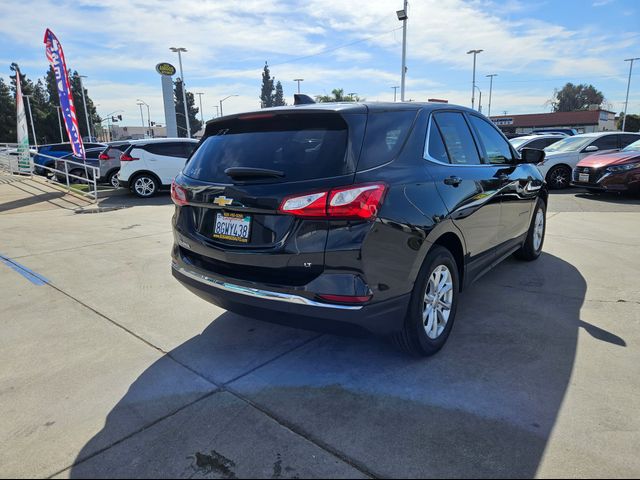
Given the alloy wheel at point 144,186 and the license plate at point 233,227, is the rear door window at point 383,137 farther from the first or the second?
the alloy wheel at point 144,186

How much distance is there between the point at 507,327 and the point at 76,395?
10.4 ft

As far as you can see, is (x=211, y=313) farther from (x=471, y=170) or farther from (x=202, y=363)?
(x=471, y=170)

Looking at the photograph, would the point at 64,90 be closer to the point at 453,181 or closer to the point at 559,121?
the point at 453,181

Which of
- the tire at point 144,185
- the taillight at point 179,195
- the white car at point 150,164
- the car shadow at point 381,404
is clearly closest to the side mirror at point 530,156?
the car shadow at point 381,404

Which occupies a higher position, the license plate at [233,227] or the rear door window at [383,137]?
the rear door window at [383,137]

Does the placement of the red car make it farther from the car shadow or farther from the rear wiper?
the rear wiper

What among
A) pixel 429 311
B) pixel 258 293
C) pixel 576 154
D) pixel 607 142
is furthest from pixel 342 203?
pixel 607 142

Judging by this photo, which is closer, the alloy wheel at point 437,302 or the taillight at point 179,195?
the alloy wheel at point 437,302

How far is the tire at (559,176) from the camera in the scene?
12.5 metres

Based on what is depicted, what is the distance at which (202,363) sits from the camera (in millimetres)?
3104

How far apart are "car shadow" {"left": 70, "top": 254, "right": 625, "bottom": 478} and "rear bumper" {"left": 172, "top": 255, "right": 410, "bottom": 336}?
0.44 metres

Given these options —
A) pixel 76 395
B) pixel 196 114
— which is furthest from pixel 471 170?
pixel 196 114

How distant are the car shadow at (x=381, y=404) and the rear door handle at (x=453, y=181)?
119cm

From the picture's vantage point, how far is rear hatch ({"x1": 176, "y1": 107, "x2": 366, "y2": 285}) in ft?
8.33
